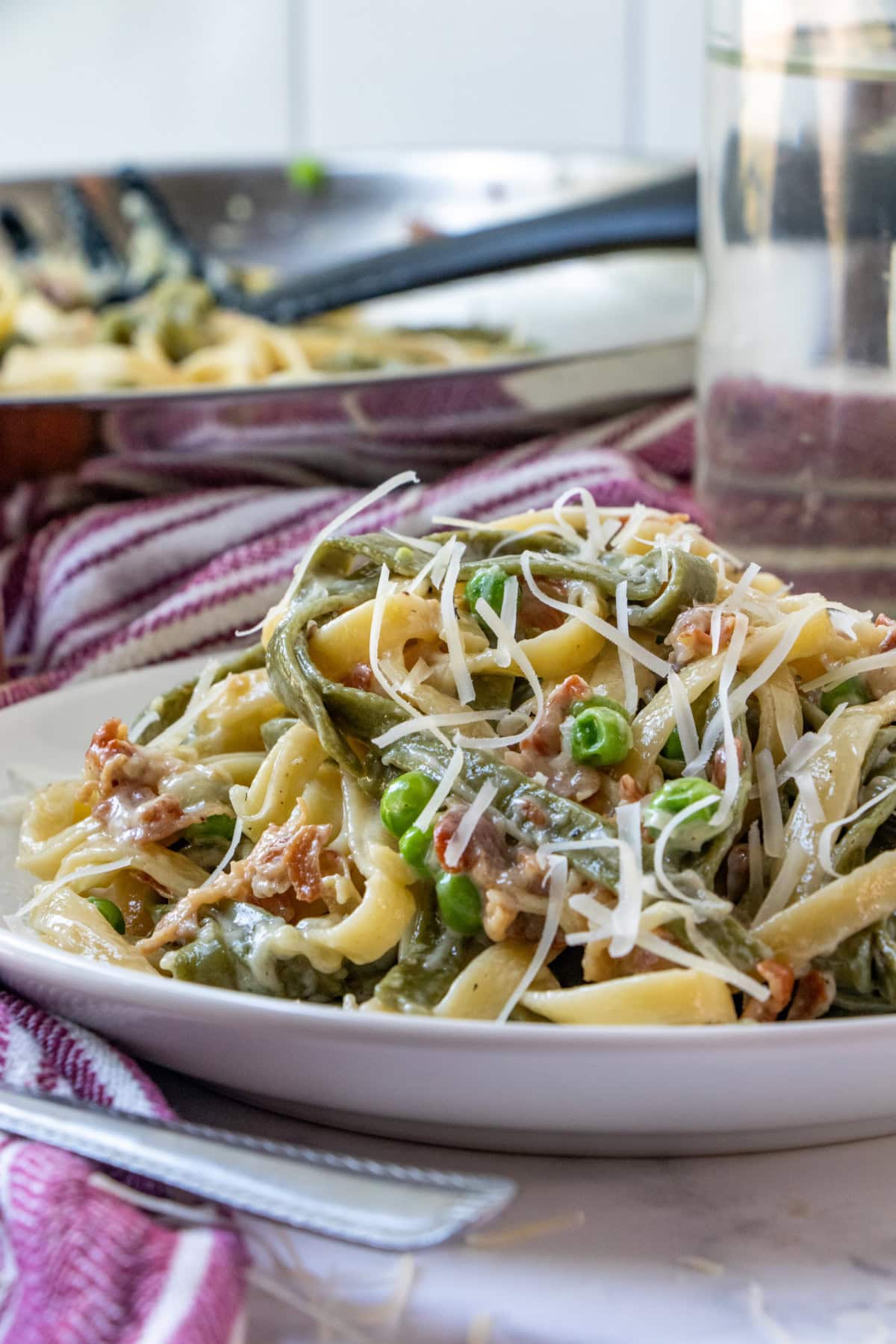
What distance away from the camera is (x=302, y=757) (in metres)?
1.94

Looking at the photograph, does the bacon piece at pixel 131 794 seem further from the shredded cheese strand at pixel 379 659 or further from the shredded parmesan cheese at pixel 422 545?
the shredded parmesan cheese at pixel 422 545

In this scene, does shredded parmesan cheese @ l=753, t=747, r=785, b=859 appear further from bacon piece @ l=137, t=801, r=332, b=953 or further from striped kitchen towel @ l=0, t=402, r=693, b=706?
striped kitchen towel @ l=0, t=402, r=693, b=706

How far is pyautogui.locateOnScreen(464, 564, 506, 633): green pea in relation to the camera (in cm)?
192

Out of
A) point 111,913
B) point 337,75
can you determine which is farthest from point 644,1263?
point 337,75

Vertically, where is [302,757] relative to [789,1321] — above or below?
above

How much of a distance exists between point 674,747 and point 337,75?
7528 mm

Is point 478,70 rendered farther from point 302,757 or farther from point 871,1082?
point 871,1082

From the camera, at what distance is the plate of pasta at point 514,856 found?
1.43 m

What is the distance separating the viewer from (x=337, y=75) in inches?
338

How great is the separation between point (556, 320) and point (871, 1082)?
11.6 feet

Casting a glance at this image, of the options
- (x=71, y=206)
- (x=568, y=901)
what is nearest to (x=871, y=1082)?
(x=568, y=901)

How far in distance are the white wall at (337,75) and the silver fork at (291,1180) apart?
23.4ft

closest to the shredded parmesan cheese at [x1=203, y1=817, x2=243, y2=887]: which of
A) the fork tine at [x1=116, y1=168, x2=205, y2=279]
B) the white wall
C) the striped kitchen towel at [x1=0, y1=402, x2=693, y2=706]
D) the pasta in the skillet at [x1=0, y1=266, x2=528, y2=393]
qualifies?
the striped kitchen towel at [x1=0, y1=402, x2=693, y2=706]

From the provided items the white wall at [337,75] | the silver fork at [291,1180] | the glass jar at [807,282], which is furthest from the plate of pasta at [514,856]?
the white wall at [337,75]
